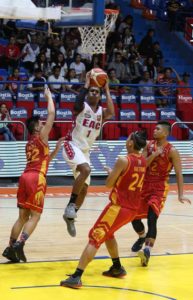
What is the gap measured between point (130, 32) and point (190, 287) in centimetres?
1375

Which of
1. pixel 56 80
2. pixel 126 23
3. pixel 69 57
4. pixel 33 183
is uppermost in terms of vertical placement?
pixel 126 23

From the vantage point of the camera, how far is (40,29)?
13.6 m

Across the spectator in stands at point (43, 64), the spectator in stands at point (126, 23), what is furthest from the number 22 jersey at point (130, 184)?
the spectator in stands at point (126, 23)

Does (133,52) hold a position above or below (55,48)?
below

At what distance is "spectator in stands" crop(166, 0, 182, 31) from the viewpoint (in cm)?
2315

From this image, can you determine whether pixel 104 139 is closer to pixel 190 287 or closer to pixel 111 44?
pixel 111 44

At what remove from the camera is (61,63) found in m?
18.9

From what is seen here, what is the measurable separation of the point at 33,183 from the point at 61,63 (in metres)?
10.1

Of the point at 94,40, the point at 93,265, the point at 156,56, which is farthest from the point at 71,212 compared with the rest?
the point at 156,56

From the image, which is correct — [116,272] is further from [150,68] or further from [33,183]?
[150,68]

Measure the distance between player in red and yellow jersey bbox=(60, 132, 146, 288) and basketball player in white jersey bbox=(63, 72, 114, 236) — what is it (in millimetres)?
966

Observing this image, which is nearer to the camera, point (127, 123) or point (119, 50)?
point (127, 123)

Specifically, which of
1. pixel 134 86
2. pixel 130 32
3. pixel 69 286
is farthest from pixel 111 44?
pixel 69 286

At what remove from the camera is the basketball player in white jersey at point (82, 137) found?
901 cm
